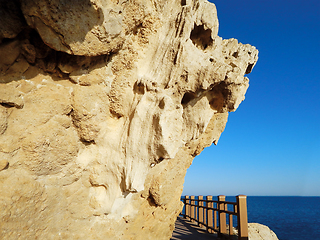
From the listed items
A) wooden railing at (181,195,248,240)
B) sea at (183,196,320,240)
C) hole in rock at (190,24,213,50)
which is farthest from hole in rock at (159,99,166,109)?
sea at (183,196,320,240)

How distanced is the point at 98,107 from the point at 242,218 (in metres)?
4.88

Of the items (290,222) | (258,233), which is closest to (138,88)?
(258,233)

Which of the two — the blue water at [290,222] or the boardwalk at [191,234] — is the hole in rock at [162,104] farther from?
the blue water at [290,222]

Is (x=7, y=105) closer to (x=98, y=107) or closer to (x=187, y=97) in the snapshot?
(x=98, y=107)

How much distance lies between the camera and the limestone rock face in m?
2.62

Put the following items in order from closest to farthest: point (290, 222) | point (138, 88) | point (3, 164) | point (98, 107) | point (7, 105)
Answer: point (3, 164) → point (7, 105) → point (98, 107) → point (138, 88) → point (290, 222)

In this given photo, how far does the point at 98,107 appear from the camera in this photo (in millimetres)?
3557

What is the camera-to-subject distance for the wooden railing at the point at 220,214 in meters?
5.73

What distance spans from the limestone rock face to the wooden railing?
206 cm

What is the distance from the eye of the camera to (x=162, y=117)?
3633 mm

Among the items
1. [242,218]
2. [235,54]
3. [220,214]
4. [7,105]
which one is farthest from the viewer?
[220,214]

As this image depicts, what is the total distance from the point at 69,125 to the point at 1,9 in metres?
1.64

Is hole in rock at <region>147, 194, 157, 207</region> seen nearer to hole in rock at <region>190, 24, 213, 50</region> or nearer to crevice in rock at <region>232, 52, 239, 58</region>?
hole in rock at <region>190, 24, 213, 50</region>

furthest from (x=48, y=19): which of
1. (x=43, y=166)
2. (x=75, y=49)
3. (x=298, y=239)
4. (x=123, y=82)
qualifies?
(x=298, y=239)
